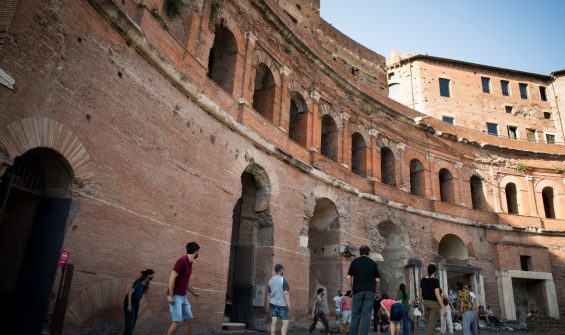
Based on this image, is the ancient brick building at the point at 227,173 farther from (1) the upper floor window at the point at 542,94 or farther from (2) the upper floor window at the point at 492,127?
(1) the upper floor window at the point at 542,94

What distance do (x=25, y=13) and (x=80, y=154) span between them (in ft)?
6.87

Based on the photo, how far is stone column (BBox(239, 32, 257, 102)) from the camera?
12156mm

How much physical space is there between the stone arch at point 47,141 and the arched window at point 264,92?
24.7 feet

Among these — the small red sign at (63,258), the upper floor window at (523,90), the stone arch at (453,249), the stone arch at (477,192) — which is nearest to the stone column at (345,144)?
the stone arch at (453,249)

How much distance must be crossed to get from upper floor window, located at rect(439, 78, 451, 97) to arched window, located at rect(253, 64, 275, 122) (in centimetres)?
2076

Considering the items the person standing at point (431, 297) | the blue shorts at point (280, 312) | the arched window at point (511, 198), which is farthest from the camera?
the arched window at point (511, 198)

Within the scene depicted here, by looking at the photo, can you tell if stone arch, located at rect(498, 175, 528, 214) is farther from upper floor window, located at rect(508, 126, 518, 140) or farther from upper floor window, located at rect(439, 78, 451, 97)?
upper floor window, located at rect(439, 78, 451, 97)

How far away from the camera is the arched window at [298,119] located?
15.1 m

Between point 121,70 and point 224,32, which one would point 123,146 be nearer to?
point 121,70

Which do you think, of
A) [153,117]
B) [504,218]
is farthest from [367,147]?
[153,117]

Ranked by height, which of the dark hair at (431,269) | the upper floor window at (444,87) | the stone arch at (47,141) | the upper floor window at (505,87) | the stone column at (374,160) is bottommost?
the dark hair at (431,269)

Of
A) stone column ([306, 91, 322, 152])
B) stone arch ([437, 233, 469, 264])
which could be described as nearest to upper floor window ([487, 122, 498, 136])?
stone arch ([437, 233, 469, 264])

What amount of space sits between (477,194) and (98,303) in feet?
69.1

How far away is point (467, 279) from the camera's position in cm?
1969
